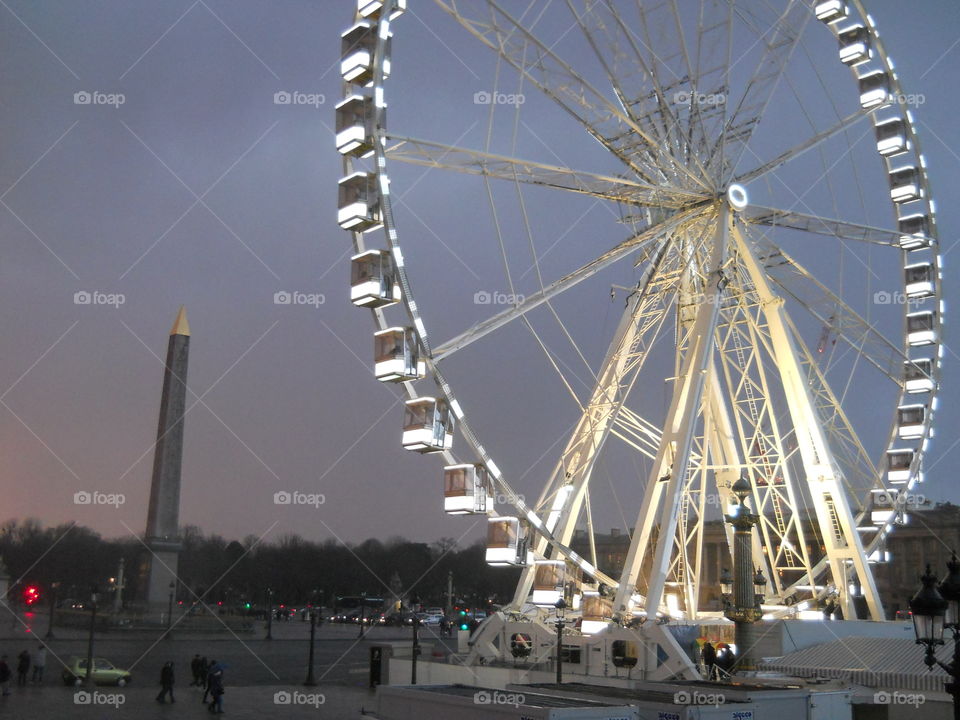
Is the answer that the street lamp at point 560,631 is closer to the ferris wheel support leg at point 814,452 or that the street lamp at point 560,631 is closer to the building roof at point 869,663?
the building roof at point 869,663

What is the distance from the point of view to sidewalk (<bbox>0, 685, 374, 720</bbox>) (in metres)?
21.2

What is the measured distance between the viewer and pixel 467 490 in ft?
63.2

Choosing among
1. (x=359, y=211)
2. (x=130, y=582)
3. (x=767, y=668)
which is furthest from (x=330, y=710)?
(x=130, y=582)

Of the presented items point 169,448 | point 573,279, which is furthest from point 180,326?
point 573,279

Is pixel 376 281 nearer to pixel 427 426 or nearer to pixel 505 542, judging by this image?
pixel 427 426

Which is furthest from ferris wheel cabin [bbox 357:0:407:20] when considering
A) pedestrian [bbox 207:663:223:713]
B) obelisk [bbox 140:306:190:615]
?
obelisk [bbox 140:306:190:615]

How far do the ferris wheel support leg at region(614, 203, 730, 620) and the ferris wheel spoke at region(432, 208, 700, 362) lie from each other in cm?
125

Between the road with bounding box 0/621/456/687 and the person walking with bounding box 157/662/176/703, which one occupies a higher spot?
the person walking with bounding box 157/662/176/703

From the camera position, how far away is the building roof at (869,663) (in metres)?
16.9

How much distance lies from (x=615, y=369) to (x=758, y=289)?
390 centimetres

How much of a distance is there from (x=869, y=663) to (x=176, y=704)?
15.3 metres

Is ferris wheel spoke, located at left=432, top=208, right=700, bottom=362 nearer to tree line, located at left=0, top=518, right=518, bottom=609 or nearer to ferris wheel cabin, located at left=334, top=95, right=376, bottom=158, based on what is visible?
ferris wheel cabin, located at left=334, top=95, right=376, bottom=158

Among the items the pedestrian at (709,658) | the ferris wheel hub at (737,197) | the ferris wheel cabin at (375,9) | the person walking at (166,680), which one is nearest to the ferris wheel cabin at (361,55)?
the ferris wheel cabin at (375,9)

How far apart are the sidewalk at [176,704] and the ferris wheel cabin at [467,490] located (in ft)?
14.5
